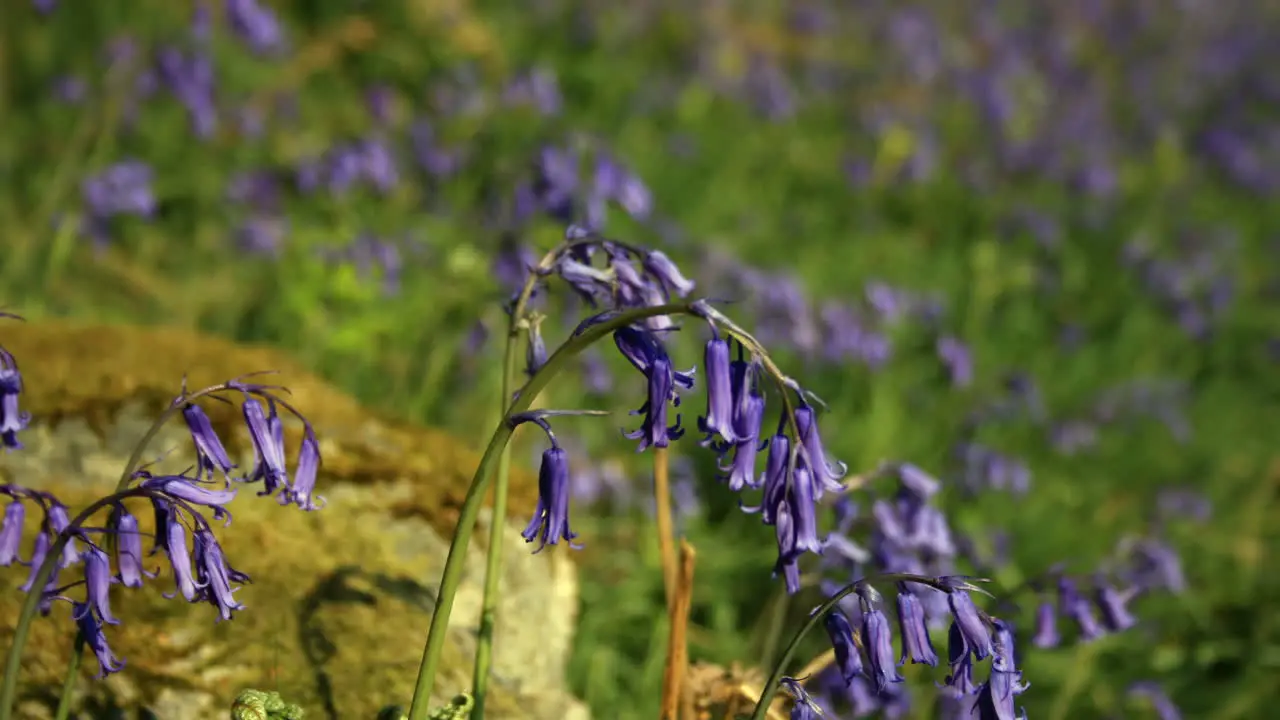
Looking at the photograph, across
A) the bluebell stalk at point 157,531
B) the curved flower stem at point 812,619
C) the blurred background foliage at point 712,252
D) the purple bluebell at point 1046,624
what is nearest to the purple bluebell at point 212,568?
the bluebell stalk at point 157,531

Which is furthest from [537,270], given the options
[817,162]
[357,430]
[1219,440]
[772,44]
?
[772,44]

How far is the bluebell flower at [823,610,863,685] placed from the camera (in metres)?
2.28

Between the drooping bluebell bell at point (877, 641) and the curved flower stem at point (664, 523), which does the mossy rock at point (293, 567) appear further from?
the drooping bluebell bell at point (877, 641)

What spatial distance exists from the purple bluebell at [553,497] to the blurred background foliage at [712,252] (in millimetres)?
1772

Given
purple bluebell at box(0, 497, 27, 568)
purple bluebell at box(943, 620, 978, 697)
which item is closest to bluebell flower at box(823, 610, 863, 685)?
purple bluebell at box(943, 620, 978, 697)

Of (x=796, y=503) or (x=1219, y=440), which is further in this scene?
(x=1219, y=440)

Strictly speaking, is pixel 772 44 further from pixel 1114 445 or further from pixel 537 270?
pixel 537 270

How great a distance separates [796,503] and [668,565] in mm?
815

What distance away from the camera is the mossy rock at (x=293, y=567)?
9.27 ft

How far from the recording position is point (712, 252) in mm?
7293

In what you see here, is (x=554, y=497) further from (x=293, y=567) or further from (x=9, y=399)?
(x=293, y=567)

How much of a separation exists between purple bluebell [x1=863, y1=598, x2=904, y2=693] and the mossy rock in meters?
1.17

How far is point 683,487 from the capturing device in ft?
16.4

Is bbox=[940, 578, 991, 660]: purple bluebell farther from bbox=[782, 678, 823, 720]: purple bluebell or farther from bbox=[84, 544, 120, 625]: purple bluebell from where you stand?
bbox=[84, 544, 120, 625]: purple bluebell
